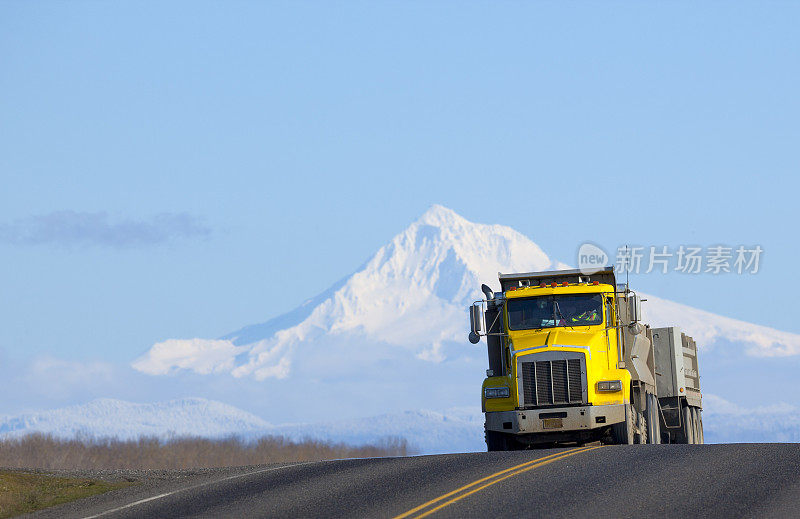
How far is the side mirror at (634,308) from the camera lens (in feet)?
86.4

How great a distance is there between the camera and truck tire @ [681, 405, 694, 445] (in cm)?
3278

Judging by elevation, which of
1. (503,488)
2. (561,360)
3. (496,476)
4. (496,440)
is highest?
(561,360)

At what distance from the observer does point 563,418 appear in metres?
25.9

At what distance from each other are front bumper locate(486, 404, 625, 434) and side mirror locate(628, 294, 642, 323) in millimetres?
1948

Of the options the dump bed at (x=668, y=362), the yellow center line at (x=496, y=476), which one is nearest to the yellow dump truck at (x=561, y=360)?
the yellow center line at (x=496, y=476)

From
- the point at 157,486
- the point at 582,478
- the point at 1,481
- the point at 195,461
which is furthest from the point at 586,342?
the point at 195,461

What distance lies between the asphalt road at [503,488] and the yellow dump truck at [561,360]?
2684 millimetres

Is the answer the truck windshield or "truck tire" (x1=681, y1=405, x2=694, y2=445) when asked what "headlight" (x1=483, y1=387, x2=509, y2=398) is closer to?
the truck windshield

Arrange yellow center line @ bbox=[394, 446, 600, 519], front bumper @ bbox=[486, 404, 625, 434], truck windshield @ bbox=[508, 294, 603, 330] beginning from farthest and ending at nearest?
truck windshield @ bbox=[508, 294, 603, 330], front bumper @ bbox=[486, 404, 625, 434], yellow center line @ bbox=[394, 446, 600, 519]

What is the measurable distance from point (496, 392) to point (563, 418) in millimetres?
1603

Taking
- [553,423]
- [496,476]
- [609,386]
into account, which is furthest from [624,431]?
[496,476]

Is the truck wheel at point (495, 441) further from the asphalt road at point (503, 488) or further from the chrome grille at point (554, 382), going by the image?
the asphalt road at point (503, 488)

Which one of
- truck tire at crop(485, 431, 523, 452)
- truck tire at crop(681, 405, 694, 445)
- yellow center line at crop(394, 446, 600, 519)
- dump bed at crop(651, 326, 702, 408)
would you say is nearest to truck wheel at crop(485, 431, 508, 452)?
truck tire at crop(485, 431, 523, 452)

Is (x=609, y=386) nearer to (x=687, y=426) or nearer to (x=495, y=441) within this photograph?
(x=495, y=441)
